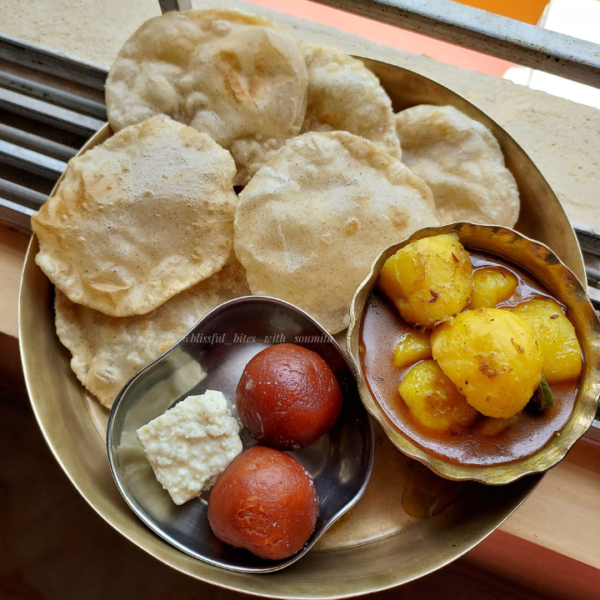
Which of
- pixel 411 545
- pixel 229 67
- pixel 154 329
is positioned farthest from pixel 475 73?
pixel 411 545

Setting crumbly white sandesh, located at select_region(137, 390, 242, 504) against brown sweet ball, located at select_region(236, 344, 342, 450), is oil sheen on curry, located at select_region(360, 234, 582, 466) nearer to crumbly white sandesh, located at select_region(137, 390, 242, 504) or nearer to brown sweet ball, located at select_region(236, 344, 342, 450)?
brown sweet ball, located at select_region(236, 344, 342, 450)

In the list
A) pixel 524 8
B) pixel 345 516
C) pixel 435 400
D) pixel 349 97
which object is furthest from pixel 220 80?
pixel 524 8

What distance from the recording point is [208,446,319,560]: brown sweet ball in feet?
3.24

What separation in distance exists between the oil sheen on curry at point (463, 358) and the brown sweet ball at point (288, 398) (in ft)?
0.39

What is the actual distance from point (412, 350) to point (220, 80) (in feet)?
2.62

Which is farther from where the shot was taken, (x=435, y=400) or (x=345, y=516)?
(x=345, y=516)

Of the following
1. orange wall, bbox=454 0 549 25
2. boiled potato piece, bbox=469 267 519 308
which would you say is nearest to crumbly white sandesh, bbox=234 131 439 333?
boiled potato piece, bbox=469 267 519 308

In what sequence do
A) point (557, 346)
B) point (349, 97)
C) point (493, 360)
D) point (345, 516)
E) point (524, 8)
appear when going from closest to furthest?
point (493, 360) < point (557, 346) < point (345, 516) < point (349, 97) < point (524, 8)

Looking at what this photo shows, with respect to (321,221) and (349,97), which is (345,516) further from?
(349,97)

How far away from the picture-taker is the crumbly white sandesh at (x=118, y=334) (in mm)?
1229

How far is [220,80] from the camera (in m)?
1.25

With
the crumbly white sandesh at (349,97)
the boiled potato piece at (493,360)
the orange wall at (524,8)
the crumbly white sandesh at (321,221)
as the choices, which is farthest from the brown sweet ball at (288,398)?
the orange wall at (524,8)

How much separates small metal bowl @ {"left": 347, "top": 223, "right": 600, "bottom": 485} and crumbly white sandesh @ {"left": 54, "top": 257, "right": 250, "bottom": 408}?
403mm

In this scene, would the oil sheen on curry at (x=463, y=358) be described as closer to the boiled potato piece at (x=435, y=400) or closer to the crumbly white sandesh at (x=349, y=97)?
the boiled potato piece at (x=435, y=400)
